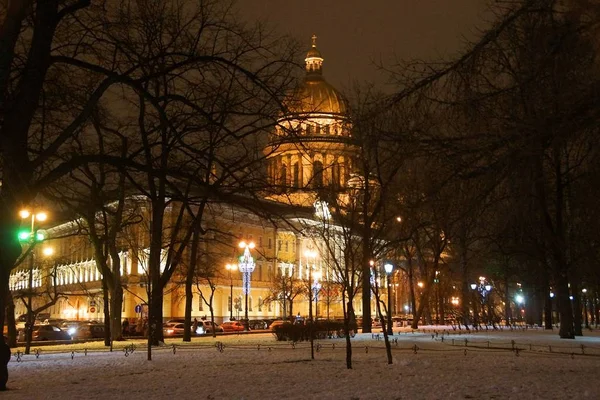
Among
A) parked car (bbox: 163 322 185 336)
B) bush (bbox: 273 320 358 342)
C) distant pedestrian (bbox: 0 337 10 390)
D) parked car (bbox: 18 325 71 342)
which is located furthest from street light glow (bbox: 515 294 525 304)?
distant pedestrian (bbox: 0 337 10 390)

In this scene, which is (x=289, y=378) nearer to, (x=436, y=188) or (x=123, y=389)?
(x=123, y=389)

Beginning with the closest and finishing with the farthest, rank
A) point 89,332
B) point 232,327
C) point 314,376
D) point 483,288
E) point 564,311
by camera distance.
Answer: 1. point 314,376
2. point 564,311
3. point 89,332
4. point 483,288
5. point 232,327

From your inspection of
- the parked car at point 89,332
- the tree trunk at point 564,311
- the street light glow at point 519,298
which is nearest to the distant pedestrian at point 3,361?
Answer: the tree trunk at point 564,311

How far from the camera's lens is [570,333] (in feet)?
109

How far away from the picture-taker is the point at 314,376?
54.0 ft

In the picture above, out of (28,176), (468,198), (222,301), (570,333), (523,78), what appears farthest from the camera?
(222,301)

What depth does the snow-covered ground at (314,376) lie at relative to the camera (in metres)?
13.3

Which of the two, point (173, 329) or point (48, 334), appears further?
point (173, 329)

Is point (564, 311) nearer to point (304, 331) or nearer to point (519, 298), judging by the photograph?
point (304, 331)

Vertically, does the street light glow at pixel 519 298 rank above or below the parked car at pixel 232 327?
above

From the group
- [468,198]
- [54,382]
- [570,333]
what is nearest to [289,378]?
[54,382]

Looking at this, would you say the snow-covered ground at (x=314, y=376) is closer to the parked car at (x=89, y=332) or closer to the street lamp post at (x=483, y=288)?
the parked car at (x=89, y=332)

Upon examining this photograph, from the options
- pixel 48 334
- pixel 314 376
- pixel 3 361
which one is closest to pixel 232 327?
pixel 48 334

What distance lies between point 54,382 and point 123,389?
87.4 inches
